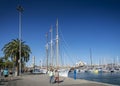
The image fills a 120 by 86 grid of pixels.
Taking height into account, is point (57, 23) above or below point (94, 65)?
above

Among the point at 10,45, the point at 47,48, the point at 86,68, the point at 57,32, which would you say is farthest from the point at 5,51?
the point at 86,68

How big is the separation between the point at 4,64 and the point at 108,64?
249 ft

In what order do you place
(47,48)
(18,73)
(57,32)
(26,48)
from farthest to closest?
1. (47,48)
2. (57,32)
3. (26,48)
4. (18,73)

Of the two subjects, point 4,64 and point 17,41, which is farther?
point 4,64

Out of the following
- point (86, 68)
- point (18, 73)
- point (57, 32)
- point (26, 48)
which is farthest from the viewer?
point (86, 68)

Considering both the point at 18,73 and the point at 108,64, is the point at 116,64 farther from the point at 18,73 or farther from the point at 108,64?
the point at 18,73

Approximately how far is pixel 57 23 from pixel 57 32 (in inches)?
105

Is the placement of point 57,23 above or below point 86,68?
above

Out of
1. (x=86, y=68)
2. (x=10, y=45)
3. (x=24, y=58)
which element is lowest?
(x=86, y=68)

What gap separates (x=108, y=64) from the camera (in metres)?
139

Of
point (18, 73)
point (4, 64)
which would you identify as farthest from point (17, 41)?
point (4, 64)

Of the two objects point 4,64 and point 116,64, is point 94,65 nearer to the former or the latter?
point 116,64

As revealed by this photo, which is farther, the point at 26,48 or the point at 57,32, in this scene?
the point at 57,32

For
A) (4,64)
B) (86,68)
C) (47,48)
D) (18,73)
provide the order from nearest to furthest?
(18,73) → (47,48) → (4,64) → (86,68)
